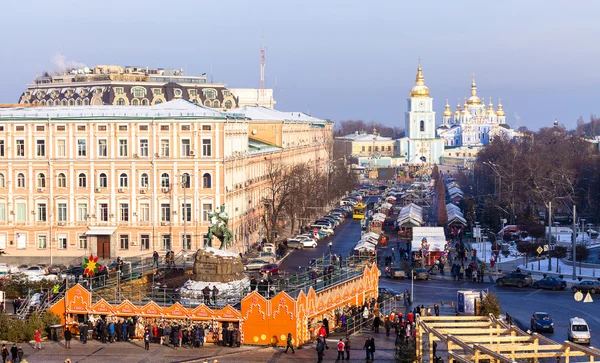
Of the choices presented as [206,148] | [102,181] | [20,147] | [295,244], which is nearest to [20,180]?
[20,147]

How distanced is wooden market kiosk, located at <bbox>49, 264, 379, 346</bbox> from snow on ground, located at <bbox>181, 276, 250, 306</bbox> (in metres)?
1.36

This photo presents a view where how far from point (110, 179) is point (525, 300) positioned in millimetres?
23933

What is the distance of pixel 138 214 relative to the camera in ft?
198

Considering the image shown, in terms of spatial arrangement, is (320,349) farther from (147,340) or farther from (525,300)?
(525,300)

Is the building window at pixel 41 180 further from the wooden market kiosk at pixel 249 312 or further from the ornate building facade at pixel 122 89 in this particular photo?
→ the ornate building facade at pixel 122 89

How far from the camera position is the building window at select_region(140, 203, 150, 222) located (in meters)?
60.4

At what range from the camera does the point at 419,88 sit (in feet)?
639

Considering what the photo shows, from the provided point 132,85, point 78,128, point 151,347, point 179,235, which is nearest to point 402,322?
point 151,347

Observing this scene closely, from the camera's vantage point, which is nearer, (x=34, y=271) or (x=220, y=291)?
(x=220, y=291)

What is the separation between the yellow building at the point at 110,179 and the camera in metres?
59.9

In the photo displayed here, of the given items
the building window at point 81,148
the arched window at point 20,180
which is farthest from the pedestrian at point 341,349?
the arched window at point 20,180

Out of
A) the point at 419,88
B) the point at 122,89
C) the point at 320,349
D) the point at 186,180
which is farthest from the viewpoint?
the point at 419,88

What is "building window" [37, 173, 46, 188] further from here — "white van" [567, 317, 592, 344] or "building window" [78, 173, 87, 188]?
"white van" [567, 317, 592, 344]

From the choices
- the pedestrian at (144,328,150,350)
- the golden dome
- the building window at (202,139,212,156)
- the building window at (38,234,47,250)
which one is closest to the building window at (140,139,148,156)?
the building window at (202,139,212,156)
